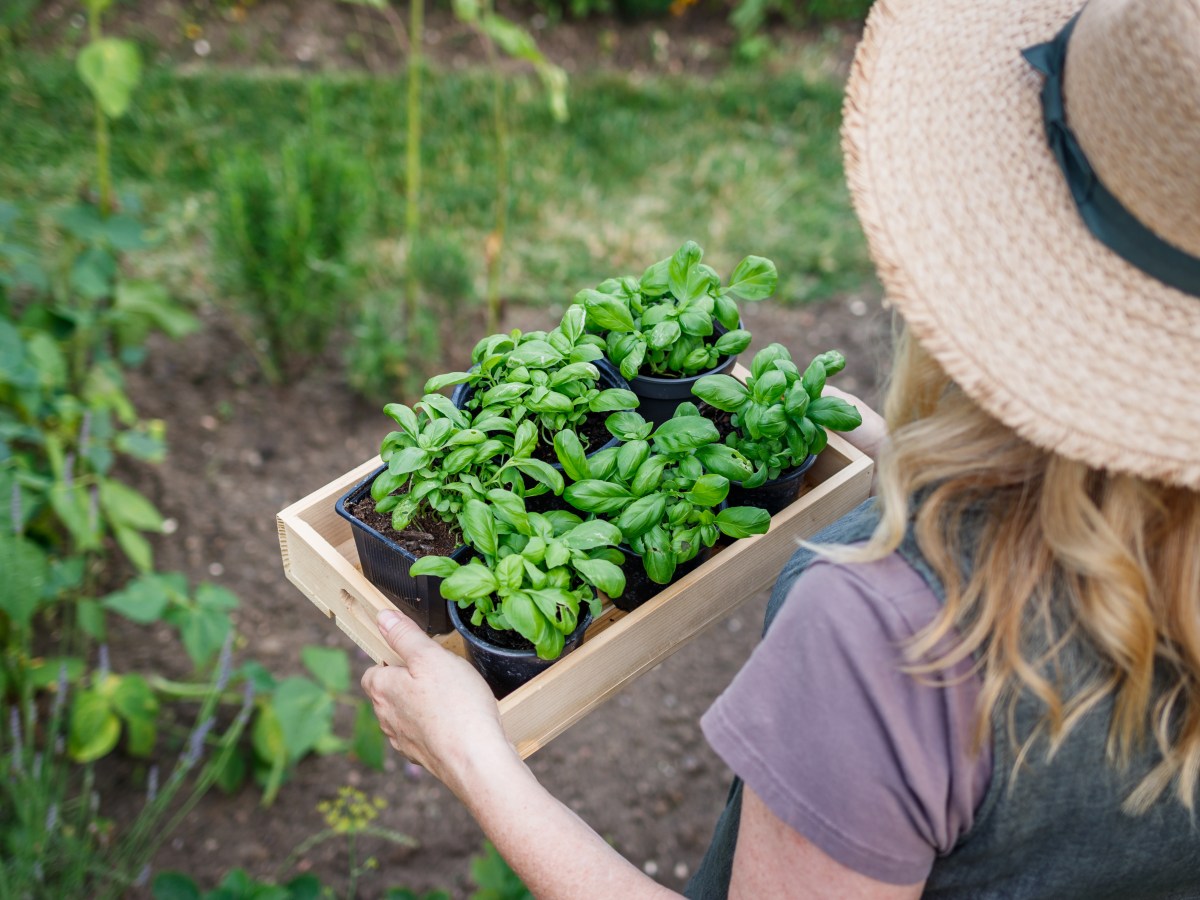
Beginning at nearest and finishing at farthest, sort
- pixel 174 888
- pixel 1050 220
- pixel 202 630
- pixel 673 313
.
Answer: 1. pixel 1050 220
2. pixel 673 313
3. pixel 174 888
4. pixel 202 630

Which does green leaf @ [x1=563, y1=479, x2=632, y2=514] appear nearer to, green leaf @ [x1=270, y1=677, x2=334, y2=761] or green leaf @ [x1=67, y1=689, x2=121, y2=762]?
green leaf @ [x1=270, y1=677, x2=334, y2=761]

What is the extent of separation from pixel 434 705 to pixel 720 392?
0.50 metres

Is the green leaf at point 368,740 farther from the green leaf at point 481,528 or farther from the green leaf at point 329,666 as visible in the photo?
the green leaf at point 481,528

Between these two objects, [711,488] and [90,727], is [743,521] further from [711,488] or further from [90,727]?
[90,727]

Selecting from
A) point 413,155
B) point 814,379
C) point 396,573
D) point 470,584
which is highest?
point 814,379

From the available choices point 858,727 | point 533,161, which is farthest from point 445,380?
point 533,161

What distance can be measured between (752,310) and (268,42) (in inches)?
97.3

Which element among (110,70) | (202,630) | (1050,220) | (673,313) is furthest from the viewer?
(110,70)

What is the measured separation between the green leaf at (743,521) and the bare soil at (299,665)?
100 cm

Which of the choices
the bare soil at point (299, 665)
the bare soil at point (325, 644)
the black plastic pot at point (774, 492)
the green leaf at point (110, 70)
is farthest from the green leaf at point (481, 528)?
the green leaf at point (110, 70)

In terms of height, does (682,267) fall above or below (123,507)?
above

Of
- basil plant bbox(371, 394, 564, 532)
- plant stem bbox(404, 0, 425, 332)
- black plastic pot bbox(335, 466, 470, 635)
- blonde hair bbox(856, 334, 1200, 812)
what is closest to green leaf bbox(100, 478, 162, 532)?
plant stem bbox(404, 0, 425, 332)

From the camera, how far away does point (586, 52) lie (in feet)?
16.1

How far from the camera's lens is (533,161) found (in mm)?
4090
